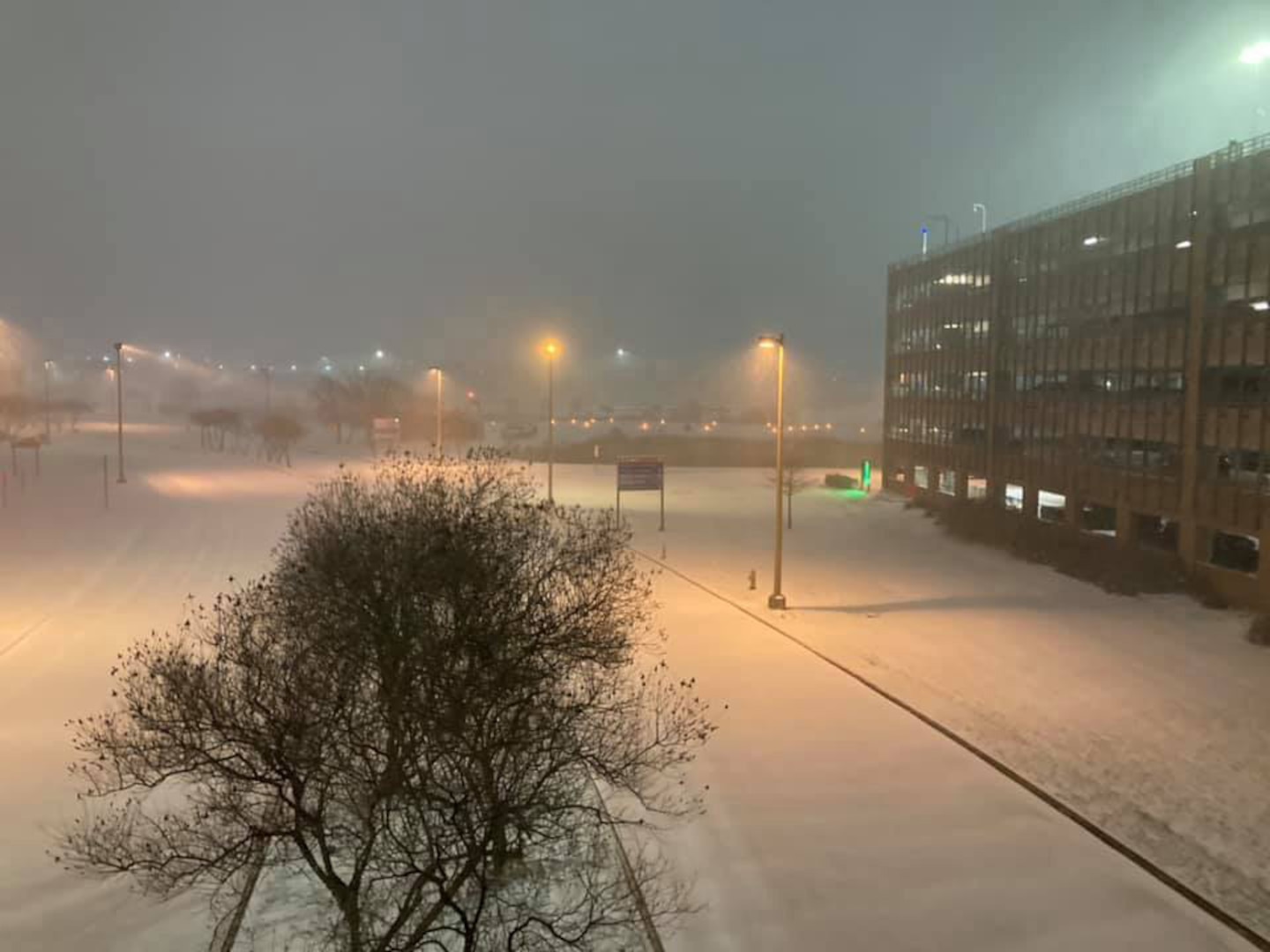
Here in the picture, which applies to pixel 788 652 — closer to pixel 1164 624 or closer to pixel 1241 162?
pixel 1164 624

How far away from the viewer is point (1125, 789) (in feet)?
45.2

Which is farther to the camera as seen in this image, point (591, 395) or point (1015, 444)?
point (591, 395)

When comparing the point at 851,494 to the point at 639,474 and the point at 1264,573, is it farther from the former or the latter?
the point at 1264,573

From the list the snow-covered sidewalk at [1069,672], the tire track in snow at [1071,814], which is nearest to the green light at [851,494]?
the snow-covered sidewalk at [1069,672]

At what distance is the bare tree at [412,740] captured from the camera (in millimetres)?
8609

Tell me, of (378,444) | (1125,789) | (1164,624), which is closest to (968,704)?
(1125,789)

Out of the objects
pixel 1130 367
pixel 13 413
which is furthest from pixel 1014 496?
pixel 13 413

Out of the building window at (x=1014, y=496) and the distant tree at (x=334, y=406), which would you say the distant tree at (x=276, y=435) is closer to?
the distant tree at (x=334, y=406)

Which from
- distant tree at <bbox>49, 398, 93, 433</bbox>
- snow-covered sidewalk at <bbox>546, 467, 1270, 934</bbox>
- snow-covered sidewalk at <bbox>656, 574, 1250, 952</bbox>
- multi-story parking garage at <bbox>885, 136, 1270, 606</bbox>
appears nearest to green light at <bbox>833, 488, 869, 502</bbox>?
multi-story parking garage at <bbox>885, 136, 1270, 606</bbox>

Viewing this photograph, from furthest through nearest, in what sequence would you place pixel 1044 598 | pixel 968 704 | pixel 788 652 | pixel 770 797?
pixel 1044 598, pixel 788 652, pixel 968 704, pixel 770 797

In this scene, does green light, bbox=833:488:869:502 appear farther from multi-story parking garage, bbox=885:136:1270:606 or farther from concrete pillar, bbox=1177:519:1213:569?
concrete pillar, bbox=1177:519:1213:569

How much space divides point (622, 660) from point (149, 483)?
49.4 meters

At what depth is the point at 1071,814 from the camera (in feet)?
41.7

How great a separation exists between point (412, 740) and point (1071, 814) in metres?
9.16
